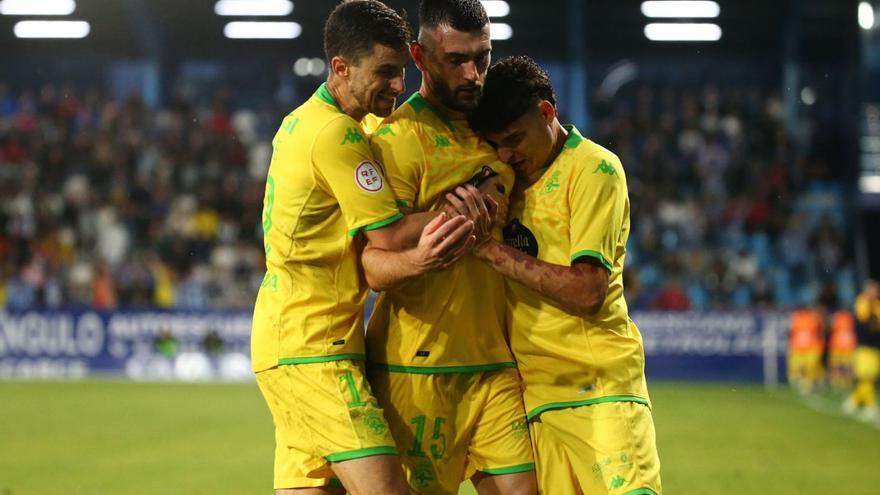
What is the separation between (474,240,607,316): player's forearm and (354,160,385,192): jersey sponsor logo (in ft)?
1.72

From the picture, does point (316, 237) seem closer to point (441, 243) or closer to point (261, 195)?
point (441, 243)

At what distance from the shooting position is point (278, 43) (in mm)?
30516

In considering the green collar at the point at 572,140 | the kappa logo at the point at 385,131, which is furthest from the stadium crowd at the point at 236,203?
the kappa logo at the point at 385,131

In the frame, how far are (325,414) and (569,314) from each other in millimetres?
1119

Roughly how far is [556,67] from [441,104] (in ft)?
84.3

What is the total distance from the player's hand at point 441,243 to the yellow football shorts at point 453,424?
665 mm

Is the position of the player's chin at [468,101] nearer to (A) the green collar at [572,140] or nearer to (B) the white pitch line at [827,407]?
(A) the green collar at [572,140]

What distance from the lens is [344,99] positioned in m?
4.84

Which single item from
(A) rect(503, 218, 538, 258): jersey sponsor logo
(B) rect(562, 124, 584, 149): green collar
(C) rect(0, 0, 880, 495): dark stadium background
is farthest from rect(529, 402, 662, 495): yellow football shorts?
(C) rect(0, 0, 880, 495): dark stadium background

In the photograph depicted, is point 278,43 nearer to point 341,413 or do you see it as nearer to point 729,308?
point 729,308

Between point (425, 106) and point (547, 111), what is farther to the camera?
point (425, 106)

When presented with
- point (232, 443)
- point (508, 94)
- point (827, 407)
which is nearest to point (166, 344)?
point (232, 443)

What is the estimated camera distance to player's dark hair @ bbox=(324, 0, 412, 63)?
4.75 metres

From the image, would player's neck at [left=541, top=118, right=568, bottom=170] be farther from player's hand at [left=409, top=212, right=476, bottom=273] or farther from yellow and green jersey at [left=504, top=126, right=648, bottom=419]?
player's hand at [left=409, top=212, right=476, bottom=273]
